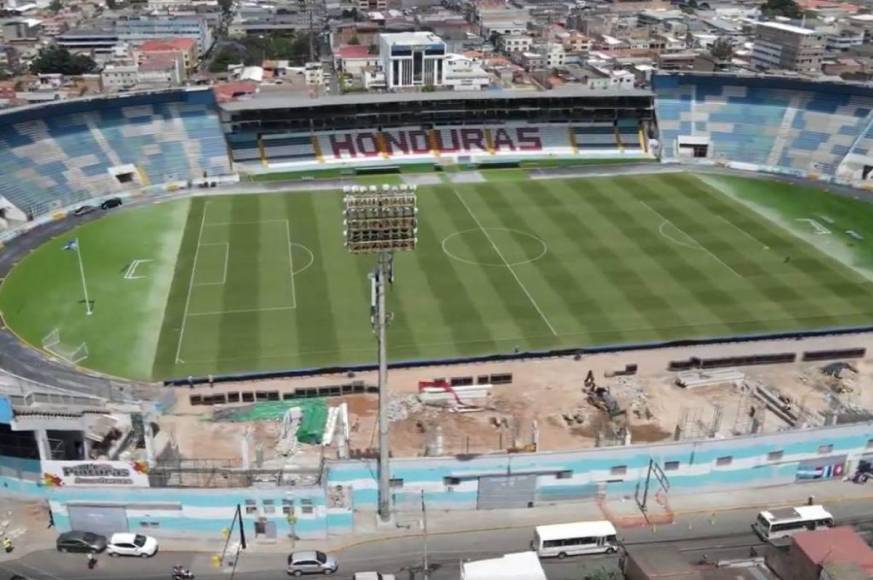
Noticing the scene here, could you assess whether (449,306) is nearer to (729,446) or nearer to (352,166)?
(729,446)

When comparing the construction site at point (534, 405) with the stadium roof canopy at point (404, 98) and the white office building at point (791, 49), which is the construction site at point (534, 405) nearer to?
the stadium roof canopy at point (404, 98)

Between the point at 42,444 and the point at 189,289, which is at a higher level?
the point at 42,444

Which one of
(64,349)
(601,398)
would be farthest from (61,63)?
(601,398)

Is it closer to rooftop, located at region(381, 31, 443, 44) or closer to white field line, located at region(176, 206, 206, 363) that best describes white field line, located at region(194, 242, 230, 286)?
white field line, located at region(176, 206, 206, 363)

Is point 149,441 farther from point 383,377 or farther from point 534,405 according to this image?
point 534,405

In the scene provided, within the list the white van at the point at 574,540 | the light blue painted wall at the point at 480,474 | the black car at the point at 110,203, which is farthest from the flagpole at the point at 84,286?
the white van at the point at 574,540
